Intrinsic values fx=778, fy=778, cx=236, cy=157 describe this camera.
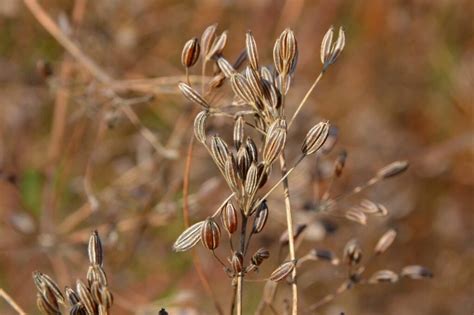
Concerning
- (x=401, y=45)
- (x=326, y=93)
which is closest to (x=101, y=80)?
(x=326, y=93)

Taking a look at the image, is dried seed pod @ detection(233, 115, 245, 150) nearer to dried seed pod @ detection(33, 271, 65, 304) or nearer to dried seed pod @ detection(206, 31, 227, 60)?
dried seed pod @ detection(206, 31, 227, 60)

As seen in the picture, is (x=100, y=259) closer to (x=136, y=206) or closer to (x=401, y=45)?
(x=136, y=206)

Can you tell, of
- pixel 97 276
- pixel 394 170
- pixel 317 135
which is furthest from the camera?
pixel 394 170

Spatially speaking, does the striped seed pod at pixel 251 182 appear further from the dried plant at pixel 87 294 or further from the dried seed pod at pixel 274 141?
the dried plant at pixel 87 294

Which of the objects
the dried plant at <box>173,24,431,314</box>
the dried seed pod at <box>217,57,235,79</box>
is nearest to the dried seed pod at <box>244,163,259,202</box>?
the dried plant at <box>173,24,431,314</box>

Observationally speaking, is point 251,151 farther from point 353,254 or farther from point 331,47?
point 353,254

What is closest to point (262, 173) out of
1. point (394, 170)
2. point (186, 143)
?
point (394, 170)
